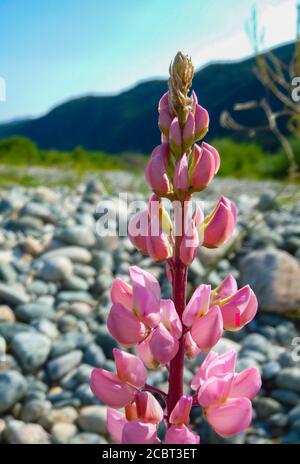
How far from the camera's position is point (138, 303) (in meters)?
0.96

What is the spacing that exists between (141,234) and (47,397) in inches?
83.0

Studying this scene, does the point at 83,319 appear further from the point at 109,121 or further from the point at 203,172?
the point at 109,121

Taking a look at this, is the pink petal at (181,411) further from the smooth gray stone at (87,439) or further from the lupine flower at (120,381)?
the smooth gray stone at (87,439)

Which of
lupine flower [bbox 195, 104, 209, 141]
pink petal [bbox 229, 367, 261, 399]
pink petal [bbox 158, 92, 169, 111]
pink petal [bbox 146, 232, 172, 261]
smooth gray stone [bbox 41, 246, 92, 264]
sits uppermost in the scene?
pink petal [bbox 158, 92, 169, 111]

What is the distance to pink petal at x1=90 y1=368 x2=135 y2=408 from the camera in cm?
101

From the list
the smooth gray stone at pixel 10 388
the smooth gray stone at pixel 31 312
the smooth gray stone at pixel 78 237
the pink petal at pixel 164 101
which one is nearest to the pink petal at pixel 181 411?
the pink petal at pixel 164 101

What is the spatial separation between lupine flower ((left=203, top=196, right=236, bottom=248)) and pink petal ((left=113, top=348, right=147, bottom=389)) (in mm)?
226

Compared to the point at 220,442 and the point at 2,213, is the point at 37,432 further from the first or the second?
the point at 2,213

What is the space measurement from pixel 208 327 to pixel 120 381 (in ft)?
0.59

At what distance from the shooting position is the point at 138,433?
0.95m

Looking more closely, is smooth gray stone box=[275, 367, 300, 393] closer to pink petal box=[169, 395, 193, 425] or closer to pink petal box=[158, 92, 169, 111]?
pink petal box=[169, 395, 193, 425]

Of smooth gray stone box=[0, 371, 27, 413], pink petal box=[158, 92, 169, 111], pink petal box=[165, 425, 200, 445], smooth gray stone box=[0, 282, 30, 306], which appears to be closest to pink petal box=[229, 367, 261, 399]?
pink petal box=[165, 425, 200, 445]

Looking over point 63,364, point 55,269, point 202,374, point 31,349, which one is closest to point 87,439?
point 63,364
